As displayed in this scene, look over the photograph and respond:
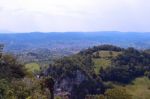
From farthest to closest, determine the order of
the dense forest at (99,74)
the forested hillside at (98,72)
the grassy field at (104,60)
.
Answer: the grassy field at (104,60) → the forested hillside at (98,72) → the dense forest at (99,74)

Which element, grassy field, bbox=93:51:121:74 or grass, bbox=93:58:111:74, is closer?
grass, bbox=93:58:111:74

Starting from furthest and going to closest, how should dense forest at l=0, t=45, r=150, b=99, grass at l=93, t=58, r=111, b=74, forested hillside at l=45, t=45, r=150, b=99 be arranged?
grass at l=93, t=58, r=111, b=74 < forested hillside at l=45, t=45, r=150, b=99 < dense forest at l=0, t=45, r=150, b=99

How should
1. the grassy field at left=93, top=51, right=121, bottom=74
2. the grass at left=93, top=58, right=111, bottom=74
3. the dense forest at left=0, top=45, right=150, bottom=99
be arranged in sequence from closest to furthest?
the dense forest at left=0, top=45, right=150, bottom=99
the grass at left=93, top=58, right=111, bottom=74
the grassy field at left=93, top=51, right=121, bottom=74

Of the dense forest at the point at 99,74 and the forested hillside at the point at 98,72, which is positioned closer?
the dense forest at the point at 99,74

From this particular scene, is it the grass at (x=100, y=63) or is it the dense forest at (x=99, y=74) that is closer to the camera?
the dense forest at (x=99, y=74)

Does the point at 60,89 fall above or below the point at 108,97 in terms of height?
below

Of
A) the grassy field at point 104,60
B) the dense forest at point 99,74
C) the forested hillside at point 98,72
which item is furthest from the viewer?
the grassy field at point 104,60

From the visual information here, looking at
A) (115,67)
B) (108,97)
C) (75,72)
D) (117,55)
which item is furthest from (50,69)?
(108,97)

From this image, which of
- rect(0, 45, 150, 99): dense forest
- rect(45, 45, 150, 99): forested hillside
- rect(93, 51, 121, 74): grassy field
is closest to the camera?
rect(0, 45, 150, 99): dense forest

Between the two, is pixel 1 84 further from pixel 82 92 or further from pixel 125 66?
pixel 125 66

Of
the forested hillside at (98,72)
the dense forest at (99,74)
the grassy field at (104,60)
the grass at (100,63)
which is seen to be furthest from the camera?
the grassy field at (104,60)

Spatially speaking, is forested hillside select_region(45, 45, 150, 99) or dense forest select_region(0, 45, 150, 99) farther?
forested hillside select_region(45, 45, 150, 99)
